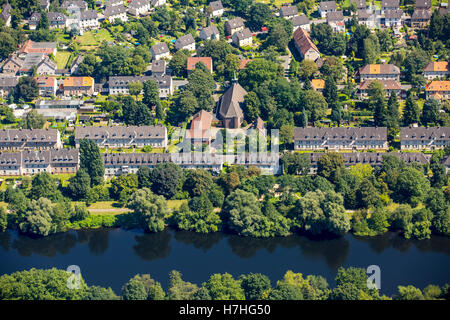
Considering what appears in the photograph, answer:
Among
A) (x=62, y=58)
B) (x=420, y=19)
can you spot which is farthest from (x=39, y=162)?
(x=420, y=19)

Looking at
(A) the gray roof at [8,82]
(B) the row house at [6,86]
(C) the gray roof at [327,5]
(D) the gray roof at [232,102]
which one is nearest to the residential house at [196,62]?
(D) the gray roof at [232,102]

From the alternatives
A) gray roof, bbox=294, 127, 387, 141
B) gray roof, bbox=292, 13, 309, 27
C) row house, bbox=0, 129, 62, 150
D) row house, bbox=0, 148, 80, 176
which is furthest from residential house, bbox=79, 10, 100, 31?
gray roof, bbox=294, 127, 387, 141

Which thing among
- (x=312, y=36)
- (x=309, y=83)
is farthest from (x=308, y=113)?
(x=312, y=36)

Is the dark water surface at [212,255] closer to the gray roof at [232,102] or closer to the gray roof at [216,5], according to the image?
the gray roof at [232,102]

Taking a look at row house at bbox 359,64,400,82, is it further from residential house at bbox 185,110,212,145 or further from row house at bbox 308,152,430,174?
residential house at bbox 185,110,212,145

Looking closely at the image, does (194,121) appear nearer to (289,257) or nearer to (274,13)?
(289,257)
